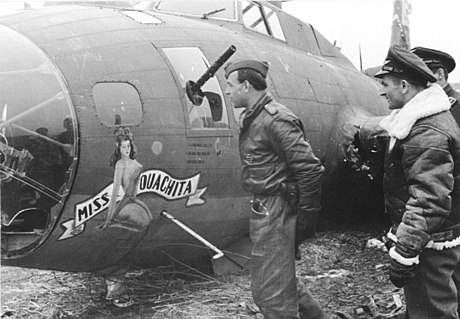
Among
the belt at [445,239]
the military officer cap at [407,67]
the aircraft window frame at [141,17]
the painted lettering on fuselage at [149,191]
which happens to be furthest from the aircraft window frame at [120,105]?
the belt at [445,239]

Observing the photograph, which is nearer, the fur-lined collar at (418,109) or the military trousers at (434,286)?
the fur-lined collar at (418,109)

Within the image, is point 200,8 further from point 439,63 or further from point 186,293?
point 186,293

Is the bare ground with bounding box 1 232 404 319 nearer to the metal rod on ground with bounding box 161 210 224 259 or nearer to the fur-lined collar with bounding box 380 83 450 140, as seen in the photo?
the metal rod on ground with bounding box 161 210 224 259

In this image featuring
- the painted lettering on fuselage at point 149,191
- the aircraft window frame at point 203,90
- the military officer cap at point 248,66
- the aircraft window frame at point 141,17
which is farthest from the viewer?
the aircraft window frame at point 141,17

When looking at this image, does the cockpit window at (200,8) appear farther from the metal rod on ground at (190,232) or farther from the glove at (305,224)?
the glove at (305,224)

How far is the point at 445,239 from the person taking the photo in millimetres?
3664

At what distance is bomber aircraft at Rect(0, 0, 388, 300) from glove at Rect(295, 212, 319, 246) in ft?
3.71

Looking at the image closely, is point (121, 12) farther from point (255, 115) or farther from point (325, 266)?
point (325, 266)

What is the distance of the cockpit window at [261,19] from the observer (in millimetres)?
6945

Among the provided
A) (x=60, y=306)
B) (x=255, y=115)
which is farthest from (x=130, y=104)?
(x=60, y=306)

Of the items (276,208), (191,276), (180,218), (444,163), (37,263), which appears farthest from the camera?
(191,276)

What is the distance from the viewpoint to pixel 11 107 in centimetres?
416

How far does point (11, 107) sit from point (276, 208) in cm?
203

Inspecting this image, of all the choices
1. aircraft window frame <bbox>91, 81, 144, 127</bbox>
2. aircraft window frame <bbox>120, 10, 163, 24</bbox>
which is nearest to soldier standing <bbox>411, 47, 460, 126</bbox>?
aircraft window frame <bbox>120, 10, 163, 24</bbox>
